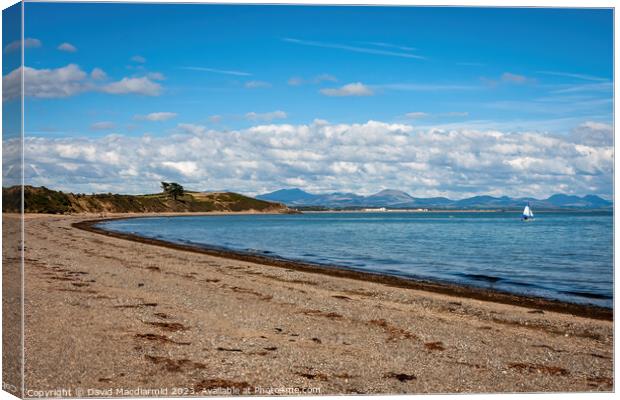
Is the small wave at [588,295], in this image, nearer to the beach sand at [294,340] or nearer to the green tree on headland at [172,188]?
the beach sand at [294,340]

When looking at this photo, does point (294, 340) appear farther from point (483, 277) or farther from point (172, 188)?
point (483, 277)

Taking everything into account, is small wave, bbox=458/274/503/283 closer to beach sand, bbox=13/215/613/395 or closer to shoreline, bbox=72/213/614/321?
shoreline, bbox=72/213/614/321

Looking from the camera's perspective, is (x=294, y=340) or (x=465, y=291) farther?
(x=465, y=291)

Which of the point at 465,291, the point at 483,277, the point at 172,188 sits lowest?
the point at 483,277

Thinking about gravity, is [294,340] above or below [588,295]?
above

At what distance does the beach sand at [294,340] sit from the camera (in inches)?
301

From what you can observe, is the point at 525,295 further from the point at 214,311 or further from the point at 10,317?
the point at 10,317

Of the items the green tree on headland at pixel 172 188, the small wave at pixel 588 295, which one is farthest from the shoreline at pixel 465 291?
the green tree on headland at pixel 172 188

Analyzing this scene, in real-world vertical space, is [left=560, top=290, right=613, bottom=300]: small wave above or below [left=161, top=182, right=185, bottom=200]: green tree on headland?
below

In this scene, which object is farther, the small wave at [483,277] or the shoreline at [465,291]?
the small wave at [483,277]

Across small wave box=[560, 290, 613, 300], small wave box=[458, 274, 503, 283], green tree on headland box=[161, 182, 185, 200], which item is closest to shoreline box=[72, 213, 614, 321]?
small wave box=[560, 290, 613, 300]

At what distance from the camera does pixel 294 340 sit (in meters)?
9.72

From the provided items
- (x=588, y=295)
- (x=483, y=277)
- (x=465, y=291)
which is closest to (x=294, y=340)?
(x=465, y=291)

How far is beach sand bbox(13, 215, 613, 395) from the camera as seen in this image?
7.63 meters
